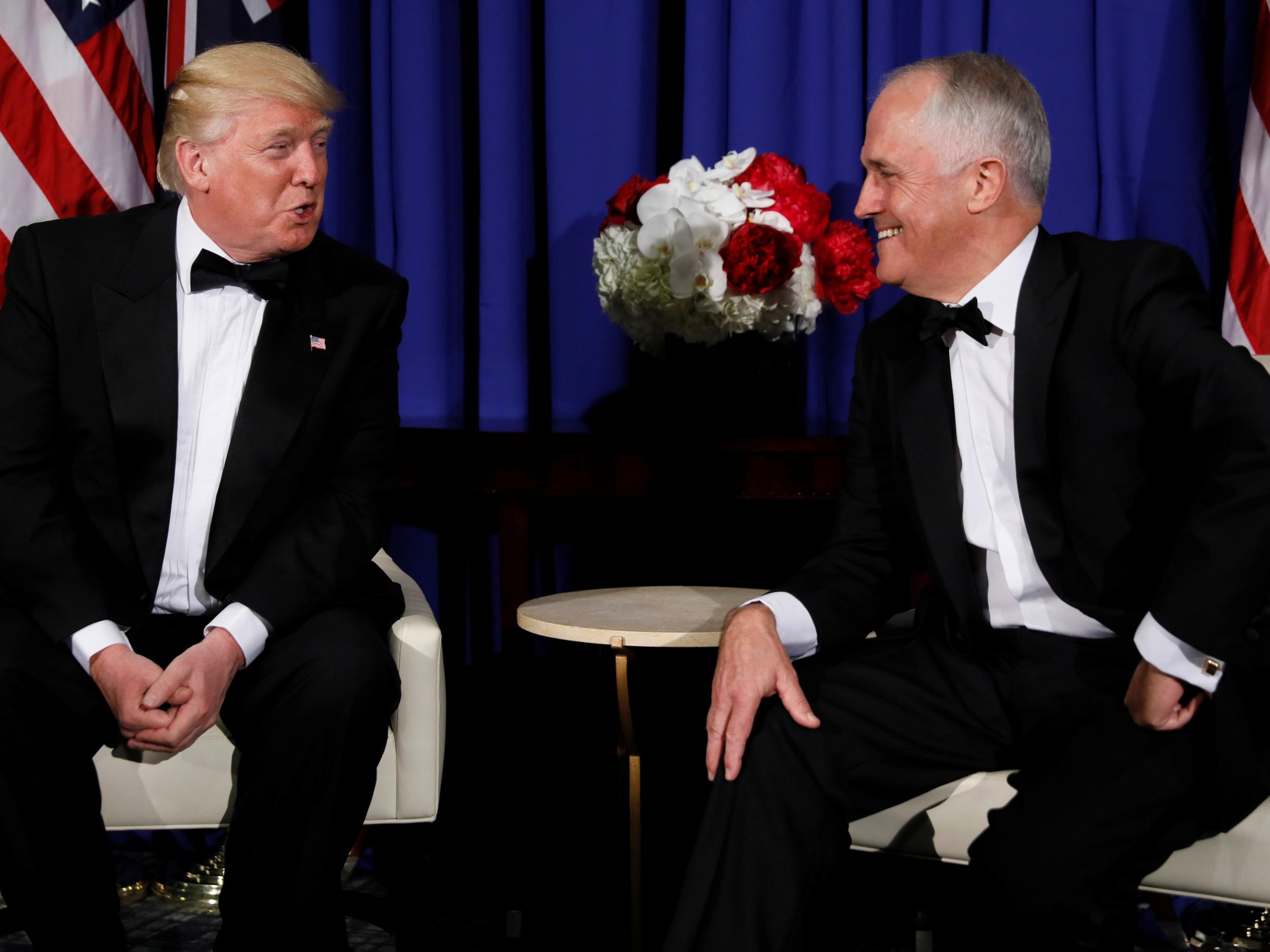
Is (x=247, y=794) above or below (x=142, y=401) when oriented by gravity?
below

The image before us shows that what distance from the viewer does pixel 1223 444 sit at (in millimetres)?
1478

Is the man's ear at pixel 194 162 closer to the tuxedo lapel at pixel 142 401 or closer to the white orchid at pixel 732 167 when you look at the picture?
the tuxedo lapel at pixel 142 401

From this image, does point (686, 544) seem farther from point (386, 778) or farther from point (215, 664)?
point (215, 664)

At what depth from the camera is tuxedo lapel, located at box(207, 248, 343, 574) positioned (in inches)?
76.9

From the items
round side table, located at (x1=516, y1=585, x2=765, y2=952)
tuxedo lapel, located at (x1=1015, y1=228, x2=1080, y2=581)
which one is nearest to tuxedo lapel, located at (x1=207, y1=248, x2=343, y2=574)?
round side table, located at (x1=516, y1=585, x2=765, y2=952)

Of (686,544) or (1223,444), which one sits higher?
(1223,444)

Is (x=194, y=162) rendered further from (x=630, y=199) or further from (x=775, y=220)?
(x=775, y=220)

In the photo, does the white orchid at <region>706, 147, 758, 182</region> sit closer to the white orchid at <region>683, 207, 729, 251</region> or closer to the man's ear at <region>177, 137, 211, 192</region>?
the white orchid at <region>683, 207, 729, 251</region>

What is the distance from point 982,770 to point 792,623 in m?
0.33

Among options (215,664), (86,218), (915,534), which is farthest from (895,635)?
(86,218)

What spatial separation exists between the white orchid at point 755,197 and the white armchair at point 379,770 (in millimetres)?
951

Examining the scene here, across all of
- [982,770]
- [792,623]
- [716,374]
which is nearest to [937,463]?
[792,623]

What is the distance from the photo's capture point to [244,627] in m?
1.83

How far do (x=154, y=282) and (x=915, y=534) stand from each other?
50.6 inches
